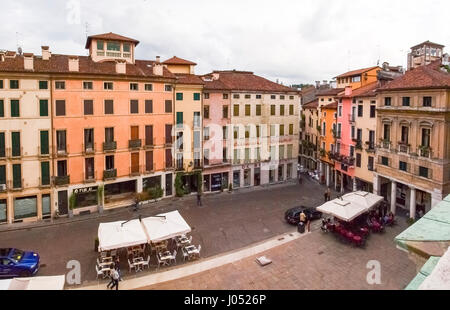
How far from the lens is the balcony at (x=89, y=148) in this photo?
30350 mm

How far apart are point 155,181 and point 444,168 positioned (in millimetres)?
27491

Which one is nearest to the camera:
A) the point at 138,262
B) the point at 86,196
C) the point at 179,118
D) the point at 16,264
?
the point at 16,264

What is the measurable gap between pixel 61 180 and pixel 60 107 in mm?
6787

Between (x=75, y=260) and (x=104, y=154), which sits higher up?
(x=104, y=154)

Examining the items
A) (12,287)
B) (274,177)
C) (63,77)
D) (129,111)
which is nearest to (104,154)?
(129,111)

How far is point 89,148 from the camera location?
101 feet

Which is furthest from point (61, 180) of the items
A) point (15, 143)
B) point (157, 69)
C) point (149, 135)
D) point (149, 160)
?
point (157, 69)

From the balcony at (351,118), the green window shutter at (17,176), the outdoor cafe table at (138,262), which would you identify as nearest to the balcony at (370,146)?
the balcony at (351,118)

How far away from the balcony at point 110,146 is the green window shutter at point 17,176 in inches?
291

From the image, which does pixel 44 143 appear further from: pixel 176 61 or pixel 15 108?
pixel 176 61

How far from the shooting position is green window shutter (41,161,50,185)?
2858 cm

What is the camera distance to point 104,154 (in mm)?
31406

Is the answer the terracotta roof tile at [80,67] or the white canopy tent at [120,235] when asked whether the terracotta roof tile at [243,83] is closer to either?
the terracotta roof tile at [80,67]
